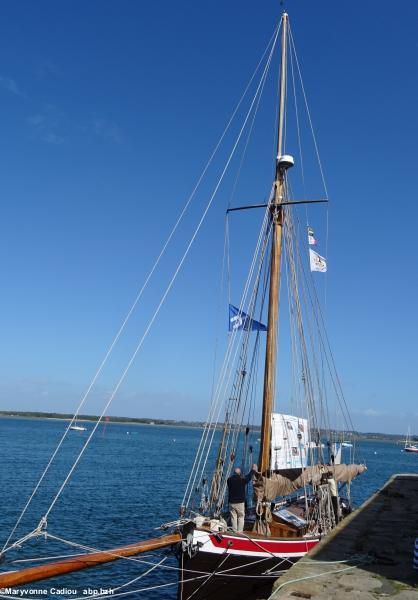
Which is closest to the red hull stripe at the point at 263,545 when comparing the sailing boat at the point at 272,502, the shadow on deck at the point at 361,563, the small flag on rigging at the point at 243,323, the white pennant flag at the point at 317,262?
the sailing boat at the point at 272,502

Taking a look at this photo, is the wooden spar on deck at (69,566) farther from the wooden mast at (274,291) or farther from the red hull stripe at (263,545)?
the wooden mast at (274,291)

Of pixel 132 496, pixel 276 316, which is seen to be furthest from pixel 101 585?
pixel 132 496

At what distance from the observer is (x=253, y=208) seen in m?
23.7

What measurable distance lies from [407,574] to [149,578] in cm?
1526

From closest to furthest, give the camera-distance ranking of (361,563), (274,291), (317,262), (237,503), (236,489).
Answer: (361,563) < (237,503) < (236,489) < (274,291) < (317,262)

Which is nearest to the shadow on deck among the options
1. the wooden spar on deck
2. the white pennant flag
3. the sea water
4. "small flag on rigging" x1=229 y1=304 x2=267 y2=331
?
the wooden spar on deck

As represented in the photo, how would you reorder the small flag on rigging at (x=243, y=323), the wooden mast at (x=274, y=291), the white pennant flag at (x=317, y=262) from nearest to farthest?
1. the wooden mast at (x=274, y=291)
2. the small flag on rigging at (x=243, y=323)
3. the white pennant flag at (x=317, y=262)

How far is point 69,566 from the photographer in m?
10.3

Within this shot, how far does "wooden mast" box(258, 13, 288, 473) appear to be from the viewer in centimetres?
1925

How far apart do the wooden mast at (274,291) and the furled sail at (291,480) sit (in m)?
0.82

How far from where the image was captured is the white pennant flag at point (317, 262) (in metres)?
26.3

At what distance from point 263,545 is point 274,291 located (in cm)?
1011

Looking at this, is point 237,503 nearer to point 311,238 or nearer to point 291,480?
point 291,480

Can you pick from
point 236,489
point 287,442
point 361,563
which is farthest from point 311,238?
point 361,563
